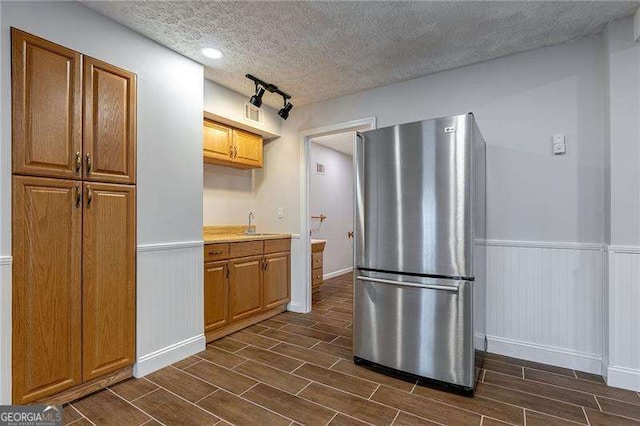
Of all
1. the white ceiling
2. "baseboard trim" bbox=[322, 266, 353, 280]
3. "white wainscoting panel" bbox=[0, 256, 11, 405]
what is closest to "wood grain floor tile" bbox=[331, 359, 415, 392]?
"white wainscoting panel" bbox=[0, 256, 11, 405]

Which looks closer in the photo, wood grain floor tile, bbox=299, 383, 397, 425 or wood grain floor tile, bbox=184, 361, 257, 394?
wood grain floor tile, bbox=299, 383, 397, 425

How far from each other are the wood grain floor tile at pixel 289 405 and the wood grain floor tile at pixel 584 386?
153 cm

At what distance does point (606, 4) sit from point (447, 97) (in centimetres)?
114

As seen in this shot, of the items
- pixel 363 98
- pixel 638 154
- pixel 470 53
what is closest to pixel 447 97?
pixel 470 53

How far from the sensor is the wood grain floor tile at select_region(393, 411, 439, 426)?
172 cm

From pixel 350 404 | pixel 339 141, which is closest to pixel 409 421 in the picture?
pixel 350 404

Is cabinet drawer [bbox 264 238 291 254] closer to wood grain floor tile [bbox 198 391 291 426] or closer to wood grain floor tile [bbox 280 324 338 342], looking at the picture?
wood grain floor tile [bbox 280 324 338 342]

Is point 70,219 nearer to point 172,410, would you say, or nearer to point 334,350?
point 172,410

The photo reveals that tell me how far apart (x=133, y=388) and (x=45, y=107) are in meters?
1.82

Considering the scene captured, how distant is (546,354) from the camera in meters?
2.46

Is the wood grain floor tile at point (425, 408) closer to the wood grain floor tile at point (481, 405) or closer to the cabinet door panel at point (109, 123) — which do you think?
the wood grain floor tile at point (481, 405)

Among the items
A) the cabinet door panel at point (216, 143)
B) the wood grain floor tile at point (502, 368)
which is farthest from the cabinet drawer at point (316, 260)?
the wood grain floor tile at point (502, 368)

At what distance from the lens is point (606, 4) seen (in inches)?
77.6

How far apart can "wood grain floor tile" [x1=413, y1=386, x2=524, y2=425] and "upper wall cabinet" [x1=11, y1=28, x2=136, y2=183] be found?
2.47m
